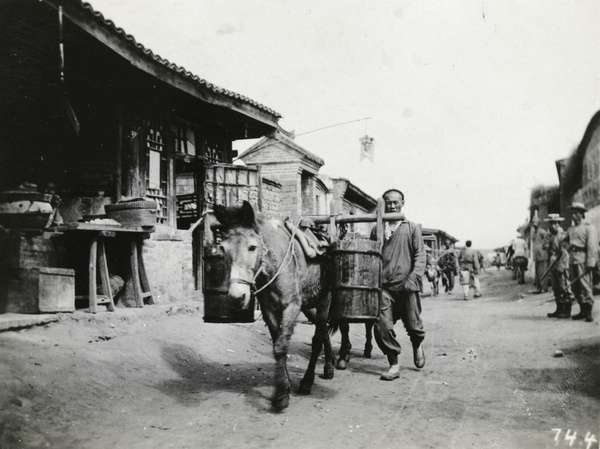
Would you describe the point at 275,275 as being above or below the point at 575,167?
below

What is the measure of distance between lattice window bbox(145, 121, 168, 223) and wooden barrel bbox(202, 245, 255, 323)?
4384mm

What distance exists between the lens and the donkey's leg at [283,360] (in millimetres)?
4253

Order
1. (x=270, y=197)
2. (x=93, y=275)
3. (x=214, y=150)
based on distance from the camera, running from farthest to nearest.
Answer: (x=270, y=197) → (x=214, y=150) → (x=93, y=275)

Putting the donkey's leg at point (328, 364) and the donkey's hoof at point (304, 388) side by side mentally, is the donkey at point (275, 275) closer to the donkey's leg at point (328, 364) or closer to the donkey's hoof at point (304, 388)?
the donkey's hoof at point (304, 388)

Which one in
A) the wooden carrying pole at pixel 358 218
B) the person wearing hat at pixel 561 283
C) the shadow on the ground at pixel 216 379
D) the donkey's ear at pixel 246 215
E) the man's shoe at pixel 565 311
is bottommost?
the shadow on the ground at pixel 216 379

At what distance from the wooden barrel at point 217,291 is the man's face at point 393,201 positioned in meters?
2.10

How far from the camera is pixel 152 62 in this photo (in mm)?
7727

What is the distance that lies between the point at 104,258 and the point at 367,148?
9.93 m

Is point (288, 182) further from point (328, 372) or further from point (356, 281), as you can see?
point (356, 281)

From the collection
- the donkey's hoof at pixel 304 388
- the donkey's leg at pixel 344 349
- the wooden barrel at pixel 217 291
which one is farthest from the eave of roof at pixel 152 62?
the donkey's hoof at pixel 304 388

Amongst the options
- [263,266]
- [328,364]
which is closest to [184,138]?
[328,364]

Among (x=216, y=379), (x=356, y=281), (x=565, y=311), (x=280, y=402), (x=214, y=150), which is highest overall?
(x=214, y=150)

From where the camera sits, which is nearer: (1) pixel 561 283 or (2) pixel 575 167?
(1) pixel 561 283

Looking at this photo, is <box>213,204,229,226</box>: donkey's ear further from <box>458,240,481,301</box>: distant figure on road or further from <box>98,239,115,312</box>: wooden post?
<box>458,240,481,301</box>: distant figure on road
